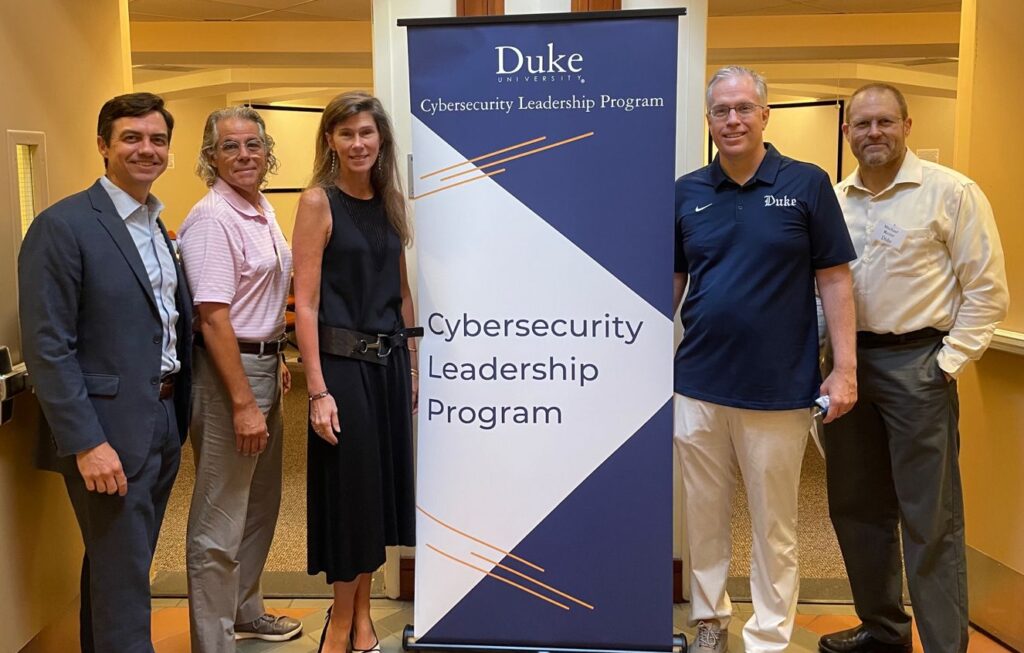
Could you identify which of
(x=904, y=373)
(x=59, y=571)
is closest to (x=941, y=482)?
(x=904, y=373)

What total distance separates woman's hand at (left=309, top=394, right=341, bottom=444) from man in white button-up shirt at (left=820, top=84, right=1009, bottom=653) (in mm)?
1496

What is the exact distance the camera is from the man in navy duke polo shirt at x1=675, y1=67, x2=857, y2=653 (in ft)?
7.66

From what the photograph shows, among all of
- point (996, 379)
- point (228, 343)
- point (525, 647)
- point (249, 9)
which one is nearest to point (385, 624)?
point (525, 647)

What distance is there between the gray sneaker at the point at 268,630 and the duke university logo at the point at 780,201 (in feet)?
6.66

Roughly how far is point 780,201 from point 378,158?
1110 mm

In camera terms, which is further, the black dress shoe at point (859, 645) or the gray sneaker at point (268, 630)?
the gray sneaker at point (268, 630)

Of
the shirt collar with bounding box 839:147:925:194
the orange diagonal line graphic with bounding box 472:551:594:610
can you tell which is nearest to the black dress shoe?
the orange diagonal line graphic with bounding box 472:551:594:610

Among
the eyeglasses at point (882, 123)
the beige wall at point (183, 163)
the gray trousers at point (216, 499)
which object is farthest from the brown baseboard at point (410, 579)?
the beige wall at point (183, 163)

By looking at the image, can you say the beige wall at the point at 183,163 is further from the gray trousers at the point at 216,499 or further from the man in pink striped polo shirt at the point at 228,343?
the gray trousers at the point at 216,499

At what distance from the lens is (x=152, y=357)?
7.06 ft

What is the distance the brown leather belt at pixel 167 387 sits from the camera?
7.35 feet

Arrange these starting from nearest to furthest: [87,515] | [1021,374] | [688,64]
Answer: [87,515] → [1021,374] → [688,64]

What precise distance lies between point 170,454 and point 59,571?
64cm

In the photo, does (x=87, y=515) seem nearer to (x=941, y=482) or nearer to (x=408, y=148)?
(x=408, y=148)
